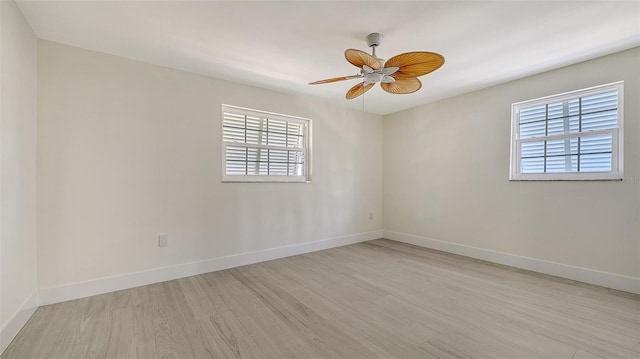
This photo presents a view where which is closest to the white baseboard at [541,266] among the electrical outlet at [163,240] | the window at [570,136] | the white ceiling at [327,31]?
the window at [570,136]

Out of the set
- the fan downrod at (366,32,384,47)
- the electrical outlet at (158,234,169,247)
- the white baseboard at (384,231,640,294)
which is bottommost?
the white baseboard at (384,231,640,294)

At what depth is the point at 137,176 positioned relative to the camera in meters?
2.74

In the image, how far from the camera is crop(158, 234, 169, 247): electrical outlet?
9.35ft

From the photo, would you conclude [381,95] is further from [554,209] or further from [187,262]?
[187,262]

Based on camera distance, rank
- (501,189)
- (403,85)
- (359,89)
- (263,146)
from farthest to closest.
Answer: (263,146) < (501,189) < (359,89) < (403,85)

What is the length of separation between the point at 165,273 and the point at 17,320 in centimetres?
110

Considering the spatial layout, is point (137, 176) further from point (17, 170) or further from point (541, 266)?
point (541, 266)

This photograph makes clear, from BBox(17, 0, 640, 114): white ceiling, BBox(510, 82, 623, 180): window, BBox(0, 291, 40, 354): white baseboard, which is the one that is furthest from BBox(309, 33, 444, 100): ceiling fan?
BBox(0, 291, 40, 354): white baseboard

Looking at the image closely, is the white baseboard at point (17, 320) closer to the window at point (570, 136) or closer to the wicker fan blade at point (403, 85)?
the wicker fan blade at point (403, 85)

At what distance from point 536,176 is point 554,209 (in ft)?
1.43

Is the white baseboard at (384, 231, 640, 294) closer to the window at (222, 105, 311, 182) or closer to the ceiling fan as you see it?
the window at (222, 105, 311, 182)

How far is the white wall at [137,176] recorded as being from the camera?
2.39 metres

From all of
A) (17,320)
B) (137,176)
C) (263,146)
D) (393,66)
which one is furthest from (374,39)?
(17,320)

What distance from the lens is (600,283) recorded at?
8.87 feet
